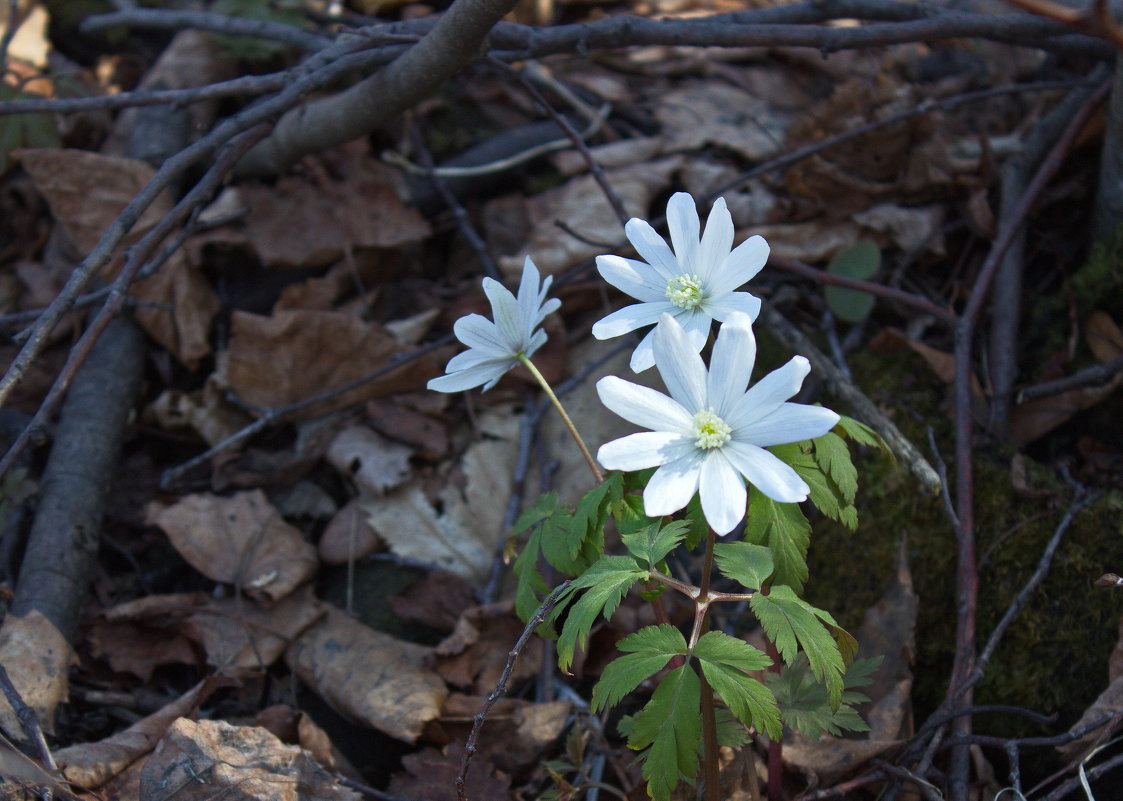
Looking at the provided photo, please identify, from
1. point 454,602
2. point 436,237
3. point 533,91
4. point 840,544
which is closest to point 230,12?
point 436,237

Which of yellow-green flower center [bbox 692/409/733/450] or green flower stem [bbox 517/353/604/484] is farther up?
yellow-green flower center [bbox 692/409/733/450]

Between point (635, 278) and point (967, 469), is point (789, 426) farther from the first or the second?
point (967, 469)

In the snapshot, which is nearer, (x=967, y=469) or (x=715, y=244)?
(x=715, y=244)

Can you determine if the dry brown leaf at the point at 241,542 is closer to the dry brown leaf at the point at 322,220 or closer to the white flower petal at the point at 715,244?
the dry brown leaf at the point at 322,220

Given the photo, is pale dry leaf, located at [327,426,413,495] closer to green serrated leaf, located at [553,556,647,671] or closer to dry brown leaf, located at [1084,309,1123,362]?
green serrated leaf, located at [553,556,647,671]

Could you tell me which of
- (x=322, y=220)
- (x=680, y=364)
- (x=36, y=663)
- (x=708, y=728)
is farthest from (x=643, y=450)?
(x=322, y=220)

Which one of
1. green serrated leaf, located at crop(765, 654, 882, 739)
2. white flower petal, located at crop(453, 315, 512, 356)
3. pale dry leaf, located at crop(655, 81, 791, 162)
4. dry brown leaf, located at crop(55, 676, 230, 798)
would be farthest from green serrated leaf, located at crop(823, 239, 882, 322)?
dry brown leaf, located at crop(55, 676, 230, 798)
